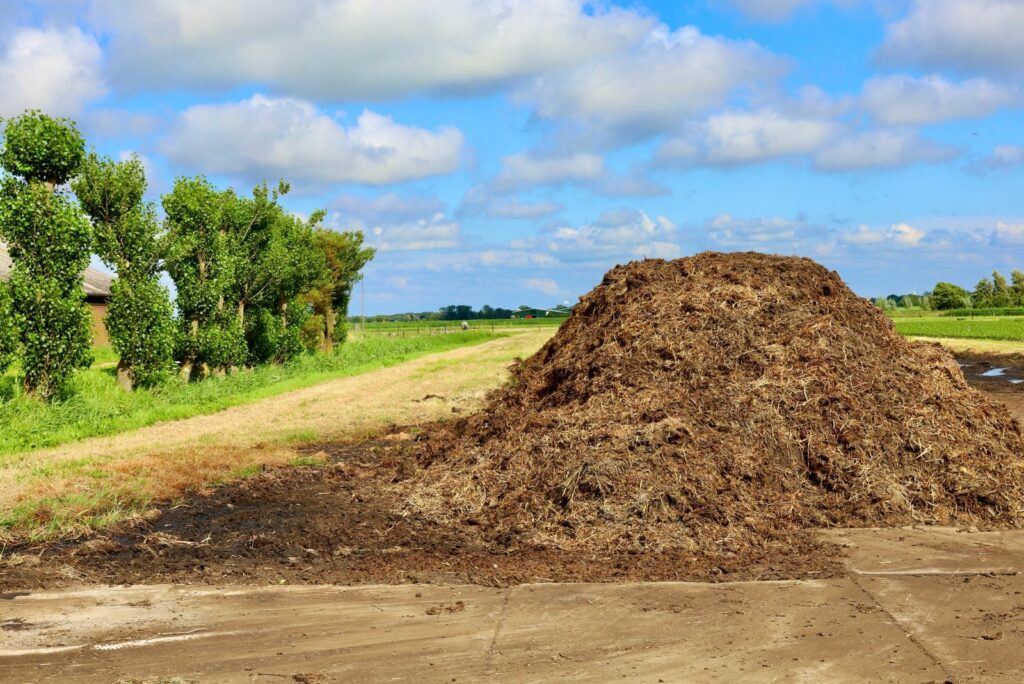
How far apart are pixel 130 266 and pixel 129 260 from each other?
1.03 ft

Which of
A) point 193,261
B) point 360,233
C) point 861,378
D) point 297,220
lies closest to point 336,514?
point 861,378

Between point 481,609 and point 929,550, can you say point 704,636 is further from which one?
point 929,550

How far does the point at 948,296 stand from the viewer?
298 ft

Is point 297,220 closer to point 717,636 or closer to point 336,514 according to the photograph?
point 336,514

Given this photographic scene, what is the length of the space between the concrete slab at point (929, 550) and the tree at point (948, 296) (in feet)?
295

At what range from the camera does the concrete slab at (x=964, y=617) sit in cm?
560

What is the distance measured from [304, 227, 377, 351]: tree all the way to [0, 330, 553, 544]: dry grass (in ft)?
50.4

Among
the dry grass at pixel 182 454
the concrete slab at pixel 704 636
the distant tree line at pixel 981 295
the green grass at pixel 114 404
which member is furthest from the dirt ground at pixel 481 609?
the distant tree line at pixel 981 295

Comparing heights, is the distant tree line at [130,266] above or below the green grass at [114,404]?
above

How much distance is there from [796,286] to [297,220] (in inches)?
1159

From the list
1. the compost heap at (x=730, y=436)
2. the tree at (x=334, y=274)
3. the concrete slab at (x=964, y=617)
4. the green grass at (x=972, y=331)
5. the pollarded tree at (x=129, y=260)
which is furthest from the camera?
the green grass at (x=972, y=331)

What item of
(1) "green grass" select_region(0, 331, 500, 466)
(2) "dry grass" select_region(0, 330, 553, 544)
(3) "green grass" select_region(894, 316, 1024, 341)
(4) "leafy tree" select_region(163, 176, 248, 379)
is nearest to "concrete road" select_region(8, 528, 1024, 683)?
(2) "dry grass" select_region(0, 330, 553, 544)

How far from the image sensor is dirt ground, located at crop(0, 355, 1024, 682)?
563 cm

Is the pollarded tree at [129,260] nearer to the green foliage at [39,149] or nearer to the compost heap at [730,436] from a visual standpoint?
the green foliage at [39,149]
